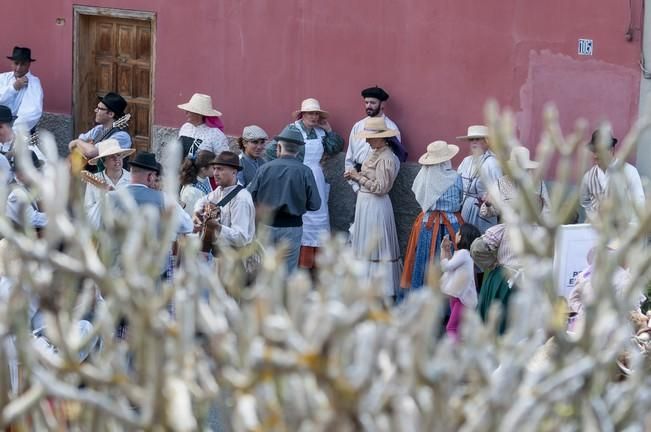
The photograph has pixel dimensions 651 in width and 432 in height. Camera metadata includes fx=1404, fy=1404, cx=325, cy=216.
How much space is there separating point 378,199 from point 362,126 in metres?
0.71

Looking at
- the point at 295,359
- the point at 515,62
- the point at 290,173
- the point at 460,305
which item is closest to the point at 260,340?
the point at 295,359

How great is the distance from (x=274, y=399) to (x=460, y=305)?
6.00 m

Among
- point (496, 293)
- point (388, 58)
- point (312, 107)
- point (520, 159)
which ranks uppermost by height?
point (520, 159)

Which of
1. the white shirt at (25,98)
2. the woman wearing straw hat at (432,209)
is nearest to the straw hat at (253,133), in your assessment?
the woman wearing straw hat at (432,209)

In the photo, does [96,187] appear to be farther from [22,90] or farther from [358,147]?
[22,90]

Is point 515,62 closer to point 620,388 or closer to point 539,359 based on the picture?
point 539,359

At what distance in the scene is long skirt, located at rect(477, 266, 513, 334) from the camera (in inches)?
345

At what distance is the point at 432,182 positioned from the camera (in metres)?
10.8

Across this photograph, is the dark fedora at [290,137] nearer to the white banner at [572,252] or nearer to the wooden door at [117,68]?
the white banner at [572,252]

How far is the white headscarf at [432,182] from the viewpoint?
10.7 m

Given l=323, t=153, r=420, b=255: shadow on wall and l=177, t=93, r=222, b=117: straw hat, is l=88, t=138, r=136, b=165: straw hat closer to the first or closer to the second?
l=177, t=93, r=222, b=117: straw hat

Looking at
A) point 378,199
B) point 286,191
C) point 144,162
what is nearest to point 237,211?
point 144,162

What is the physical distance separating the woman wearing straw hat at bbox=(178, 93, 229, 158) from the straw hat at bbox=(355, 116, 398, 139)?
4.51 ft

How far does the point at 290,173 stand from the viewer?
412 inches
